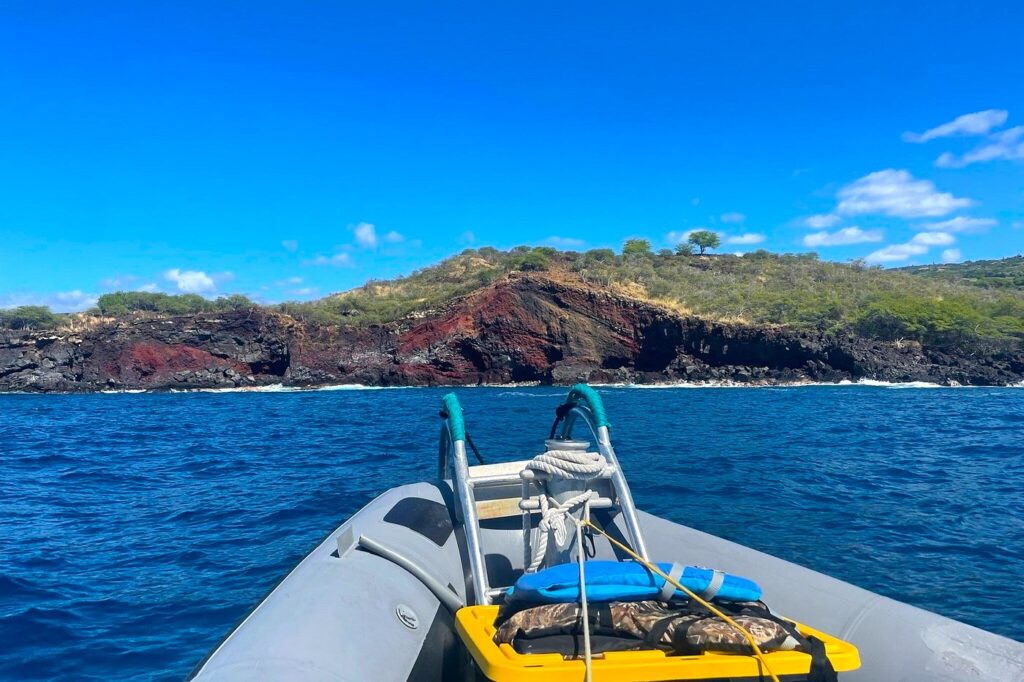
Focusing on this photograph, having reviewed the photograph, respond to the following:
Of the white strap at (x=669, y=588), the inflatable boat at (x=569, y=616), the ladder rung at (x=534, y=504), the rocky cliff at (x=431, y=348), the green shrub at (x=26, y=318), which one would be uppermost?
the green shrub at (x=26, y=318)

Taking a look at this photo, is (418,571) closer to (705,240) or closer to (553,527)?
(553,527)

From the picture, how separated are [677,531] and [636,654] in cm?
247

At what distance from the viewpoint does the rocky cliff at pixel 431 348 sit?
3831 cm

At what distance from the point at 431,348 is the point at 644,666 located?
38331 millimetres

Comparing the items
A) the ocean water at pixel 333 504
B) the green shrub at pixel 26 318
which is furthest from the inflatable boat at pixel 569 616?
the green shrub at pixel 26 318

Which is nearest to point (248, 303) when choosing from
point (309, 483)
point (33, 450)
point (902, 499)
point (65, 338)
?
point (65, 338)

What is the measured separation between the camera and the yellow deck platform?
83.6 inches

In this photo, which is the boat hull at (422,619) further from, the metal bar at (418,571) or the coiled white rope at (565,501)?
the coiled white rope at (565,501)

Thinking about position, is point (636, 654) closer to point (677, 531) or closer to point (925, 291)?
point (677, 531)

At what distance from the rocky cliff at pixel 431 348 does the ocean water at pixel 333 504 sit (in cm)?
1959

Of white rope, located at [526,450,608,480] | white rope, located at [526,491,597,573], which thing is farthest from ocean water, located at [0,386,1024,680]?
white rope, located at [526,450,608,480]

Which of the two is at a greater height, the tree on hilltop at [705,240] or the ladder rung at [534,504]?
the tree on hilltop at [705,240]

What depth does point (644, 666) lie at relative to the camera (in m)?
2.15

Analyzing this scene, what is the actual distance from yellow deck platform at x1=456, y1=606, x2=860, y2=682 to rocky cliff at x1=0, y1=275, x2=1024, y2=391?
118 feet
